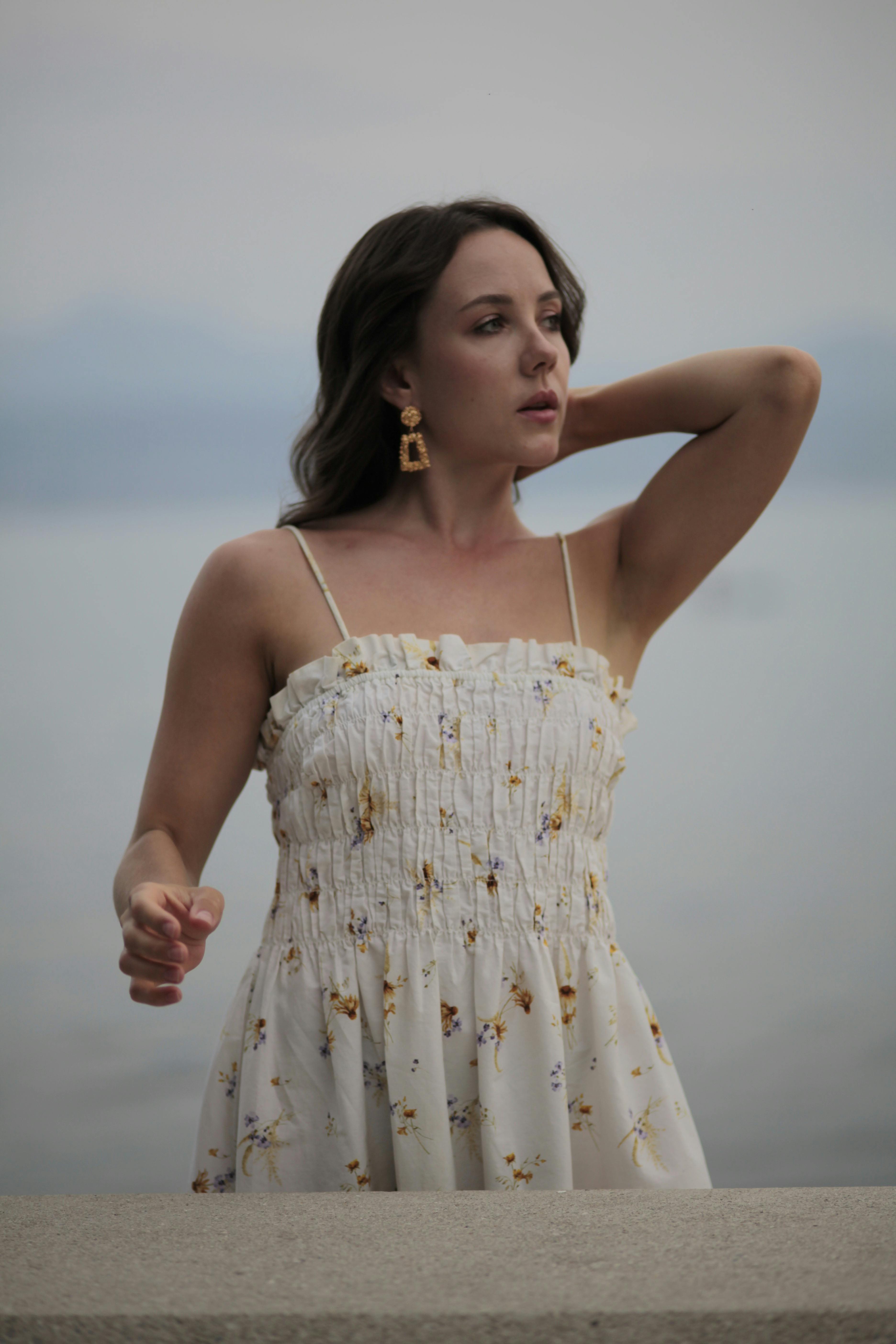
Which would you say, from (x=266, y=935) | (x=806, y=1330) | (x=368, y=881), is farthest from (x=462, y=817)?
(x=806, y=1330)

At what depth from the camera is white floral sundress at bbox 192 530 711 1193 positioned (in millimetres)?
962

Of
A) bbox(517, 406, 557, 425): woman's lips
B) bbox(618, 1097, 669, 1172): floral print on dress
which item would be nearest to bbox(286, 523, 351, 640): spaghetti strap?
bbox(517, 406, 557, 425): woman's lips

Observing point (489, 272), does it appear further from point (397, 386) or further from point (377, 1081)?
point (377, 1081)

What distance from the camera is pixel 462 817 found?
3.33 feet

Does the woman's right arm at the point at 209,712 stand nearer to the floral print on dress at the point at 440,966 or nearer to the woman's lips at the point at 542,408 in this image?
the floral print on dress at the point at 440,966

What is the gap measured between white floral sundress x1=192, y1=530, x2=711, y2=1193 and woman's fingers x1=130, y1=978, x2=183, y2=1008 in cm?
19

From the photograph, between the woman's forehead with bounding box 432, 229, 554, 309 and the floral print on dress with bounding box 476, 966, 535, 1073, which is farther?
the woman's forehead with bounding box 432, 229, 554, 309

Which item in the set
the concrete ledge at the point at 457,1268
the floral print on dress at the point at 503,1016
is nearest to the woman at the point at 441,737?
the floral print on dress at the point at 503,1016

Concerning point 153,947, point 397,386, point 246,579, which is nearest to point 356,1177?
point 153,947

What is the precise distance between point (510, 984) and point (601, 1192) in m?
0.31

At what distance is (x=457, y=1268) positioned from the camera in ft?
1.70

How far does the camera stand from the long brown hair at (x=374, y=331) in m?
1.21

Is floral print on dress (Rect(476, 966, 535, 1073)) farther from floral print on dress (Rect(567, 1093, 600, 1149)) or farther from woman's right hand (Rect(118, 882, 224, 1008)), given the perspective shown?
woman's right hand (Rect(118, 882, 224, 1008))

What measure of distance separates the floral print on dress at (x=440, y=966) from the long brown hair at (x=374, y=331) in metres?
0.26
